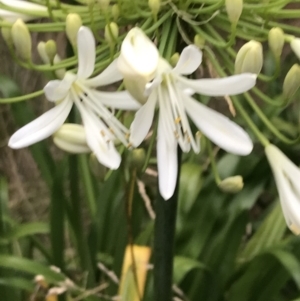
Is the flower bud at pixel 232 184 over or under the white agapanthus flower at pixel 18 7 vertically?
under

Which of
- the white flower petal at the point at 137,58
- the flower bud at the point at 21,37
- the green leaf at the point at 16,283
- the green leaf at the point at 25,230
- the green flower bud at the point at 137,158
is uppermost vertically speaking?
the flower bud at the point at 21,37

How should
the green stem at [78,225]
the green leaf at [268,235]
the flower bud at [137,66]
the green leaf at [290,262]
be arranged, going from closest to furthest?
the flower bud at [137,66], the green leaf at [290,262], the green stem at [78,225], the green leaf at [268,235]

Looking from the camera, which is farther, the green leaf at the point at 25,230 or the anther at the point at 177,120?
the green leaf at the point at 25,230

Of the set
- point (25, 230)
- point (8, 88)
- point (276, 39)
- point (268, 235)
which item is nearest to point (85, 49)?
point (276, 39)

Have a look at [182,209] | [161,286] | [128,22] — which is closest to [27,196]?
[182,209]

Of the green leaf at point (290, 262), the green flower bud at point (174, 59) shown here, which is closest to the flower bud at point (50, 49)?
the green flower bud at point (174, 59)

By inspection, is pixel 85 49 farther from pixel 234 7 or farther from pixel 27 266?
pixel 27 266

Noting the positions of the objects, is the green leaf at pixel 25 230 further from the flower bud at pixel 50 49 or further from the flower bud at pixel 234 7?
the flower bud at pixel 234 7

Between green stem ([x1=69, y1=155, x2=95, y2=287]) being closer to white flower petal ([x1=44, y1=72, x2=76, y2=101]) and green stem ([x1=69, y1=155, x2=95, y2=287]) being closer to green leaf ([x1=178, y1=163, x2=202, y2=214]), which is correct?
green leaf ([x1=178, y1=163, x2=202, y2=214])
